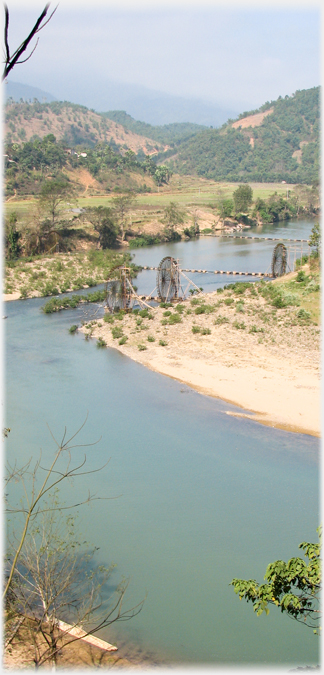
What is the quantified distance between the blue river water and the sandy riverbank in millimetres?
585

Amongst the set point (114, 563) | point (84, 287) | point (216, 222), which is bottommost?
point (114, 563)

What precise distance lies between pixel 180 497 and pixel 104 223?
101ft

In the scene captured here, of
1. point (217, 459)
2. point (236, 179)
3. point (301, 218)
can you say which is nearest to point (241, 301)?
point (217, 459)

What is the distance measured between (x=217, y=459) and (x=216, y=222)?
137 feet

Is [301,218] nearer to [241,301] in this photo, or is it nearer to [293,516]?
[241,301]

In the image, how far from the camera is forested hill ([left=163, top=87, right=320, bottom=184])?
9775 centimetres

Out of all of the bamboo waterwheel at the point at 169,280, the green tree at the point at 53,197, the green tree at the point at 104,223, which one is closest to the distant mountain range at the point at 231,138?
the green tree at the point at 104,223

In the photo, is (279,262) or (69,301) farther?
(279,262)

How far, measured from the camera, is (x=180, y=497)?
10.5 m

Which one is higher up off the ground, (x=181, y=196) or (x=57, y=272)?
(x=181, y=196)

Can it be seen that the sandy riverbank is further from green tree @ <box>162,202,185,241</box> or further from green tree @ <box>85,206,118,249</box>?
green tree @ <box>162,202,185,241</box>

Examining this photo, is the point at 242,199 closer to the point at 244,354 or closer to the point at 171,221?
the point at 171,221

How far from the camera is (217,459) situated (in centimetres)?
1180

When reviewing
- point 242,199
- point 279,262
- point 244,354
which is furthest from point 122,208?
point 244,354
